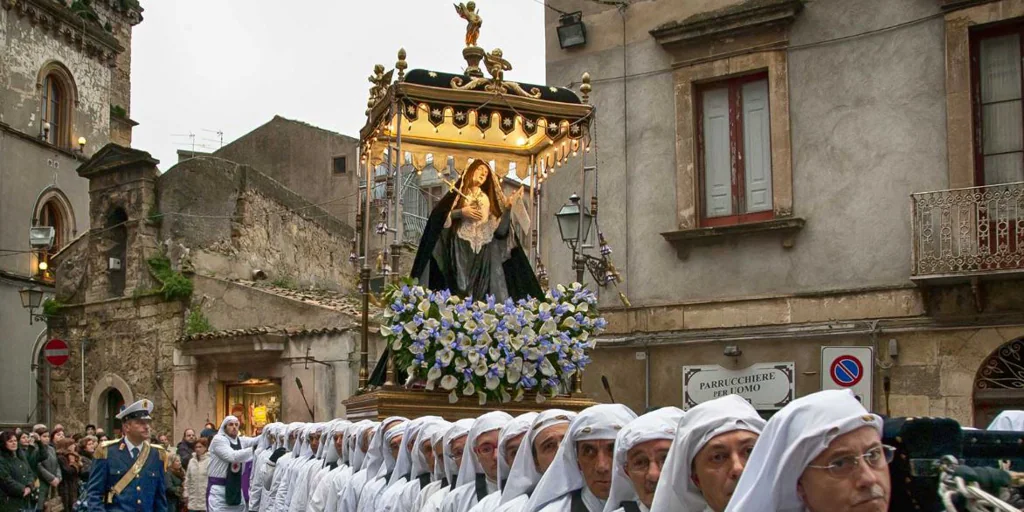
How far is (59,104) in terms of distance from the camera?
3872 cm

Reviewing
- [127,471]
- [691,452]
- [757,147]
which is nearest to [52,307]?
[757,147]

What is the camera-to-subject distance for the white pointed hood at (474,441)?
7367mm

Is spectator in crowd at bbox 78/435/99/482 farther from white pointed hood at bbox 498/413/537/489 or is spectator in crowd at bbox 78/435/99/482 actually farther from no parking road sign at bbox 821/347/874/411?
white pointed hood at bbox 498/413/537/489

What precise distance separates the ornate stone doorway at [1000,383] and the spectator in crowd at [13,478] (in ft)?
37.1

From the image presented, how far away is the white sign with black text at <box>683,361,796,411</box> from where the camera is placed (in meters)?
15.9

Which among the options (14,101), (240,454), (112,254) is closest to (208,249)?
(112,254)

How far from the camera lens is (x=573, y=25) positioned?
18.1 metres

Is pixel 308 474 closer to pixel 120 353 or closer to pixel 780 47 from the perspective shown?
pixel 780 47

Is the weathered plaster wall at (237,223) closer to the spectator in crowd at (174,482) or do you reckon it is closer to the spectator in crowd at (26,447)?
the spectator in crowd at (174,482)

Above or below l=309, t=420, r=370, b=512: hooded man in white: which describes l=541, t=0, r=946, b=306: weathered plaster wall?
above

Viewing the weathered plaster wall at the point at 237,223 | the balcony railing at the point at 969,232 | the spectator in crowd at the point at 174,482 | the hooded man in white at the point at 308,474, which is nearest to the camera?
the hooded man in white at the point at 308,474

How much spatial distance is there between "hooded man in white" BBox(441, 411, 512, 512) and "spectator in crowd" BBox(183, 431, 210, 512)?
451 inches

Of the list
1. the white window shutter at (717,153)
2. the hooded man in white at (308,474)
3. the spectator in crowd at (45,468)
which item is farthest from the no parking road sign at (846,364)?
the spectator in crowd at (45,468)

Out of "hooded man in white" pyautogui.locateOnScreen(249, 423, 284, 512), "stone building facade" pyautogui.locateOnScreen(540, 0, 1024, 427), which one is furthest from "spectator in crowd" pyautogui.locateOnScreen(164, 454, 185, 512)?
"stone building facade" pyautogui.locateOnScreen(540, 0, 1024, 427)
